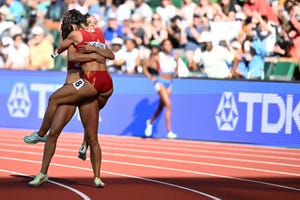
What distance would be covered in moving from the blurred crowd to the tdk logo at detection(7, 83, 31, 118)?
720mm

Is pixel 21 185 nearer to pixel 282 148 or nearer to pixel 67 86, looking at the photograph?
pixel 67 86

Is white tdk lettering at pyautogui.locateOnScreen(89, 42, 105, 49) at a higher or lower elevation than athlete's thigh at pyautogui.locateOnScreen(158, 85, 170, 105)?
higher

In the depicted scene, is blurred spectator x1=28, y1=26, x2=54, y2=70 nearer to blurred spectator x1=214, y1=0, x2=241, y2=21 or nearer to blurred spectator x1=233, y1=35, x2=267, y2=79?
blurred spectator x1=214, y1=0, x2=241, y2=21

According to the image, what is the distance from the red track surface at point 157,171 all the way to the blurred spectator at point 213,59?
1443mm

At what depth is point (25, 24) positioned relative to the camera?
2305 cm

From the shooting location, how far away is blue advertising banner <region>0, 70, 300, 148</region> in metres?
17.8

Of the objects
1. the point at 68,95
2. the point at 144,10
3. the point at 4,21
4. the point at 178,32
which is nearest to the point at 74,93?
the point at 68,95

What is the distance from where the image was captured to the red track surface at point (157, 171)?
10930 mm

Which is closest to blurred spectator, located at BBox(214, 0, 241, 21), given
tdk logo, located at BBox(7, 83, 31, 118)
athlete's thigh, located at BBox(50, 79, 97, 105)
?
tdk logo, located at BBox(7, 83, 31, 118)

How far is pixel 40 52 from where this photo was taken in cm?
2142

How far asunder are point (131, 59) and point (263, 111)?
11.2 ft

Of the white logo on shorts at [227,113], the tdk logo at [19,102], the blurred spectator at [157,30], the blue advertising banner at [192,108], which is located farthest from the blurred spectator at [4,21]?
the white logo on shorts at [227,113]

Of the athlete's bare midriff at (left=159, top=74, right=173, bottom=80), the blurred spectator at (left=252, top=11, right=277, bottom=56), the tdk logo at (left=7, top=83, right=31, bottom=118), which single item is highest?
the blurred spectator at (left=252, top=11, right=277, bottom=56)

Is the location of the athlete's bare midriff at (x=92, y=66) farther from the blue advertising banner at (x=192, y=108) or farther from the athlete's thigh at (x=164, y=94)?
the athlete's thigh at (x=164, y=94)
